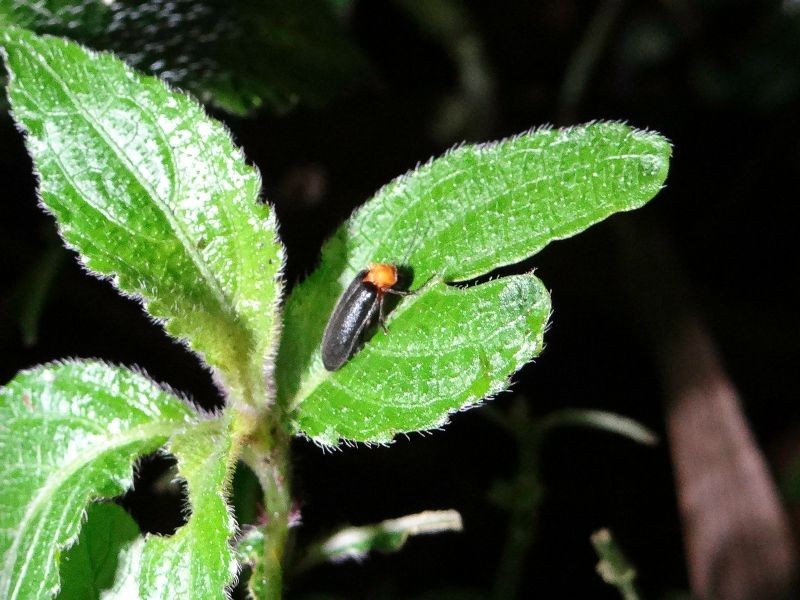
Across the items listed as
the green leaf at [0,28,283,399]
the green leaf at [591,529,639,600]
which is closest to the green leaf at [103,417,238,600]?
the green leaf at [0,28,283,399]

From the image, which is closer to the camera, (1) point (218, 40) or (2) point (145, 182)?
(2) point (145, 182)

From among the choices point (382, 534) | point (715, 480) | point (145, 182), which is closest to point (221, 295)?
point (145, 182)

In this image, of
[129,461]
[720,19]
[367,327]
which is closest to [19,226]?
[129,461]

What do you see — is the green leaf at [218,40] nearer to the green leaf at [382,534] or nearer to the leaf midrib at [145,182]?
the leaf midrib at [145,182]

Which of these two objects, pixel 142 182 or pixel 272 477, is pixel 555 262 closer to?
pixel 272 477

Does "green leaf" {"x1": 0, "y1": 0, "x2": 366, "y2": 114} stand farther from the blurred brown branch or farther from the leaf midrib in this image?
the blurred brown branch

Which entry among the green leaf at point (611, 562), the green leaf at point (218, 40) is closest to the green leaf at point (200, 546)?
the green leaf at point (611, 562)

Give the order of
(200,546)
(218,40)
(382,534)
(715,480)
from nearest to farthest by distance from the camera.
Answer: (200,546)
(382,534)
(218,40)
(715,480)

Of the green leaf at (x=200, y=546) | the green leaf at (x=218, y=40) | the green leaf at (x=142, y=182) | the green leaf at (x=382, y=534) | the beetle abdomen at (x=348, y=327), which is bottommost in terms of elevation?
the green leaf at (x=200, y=546)
